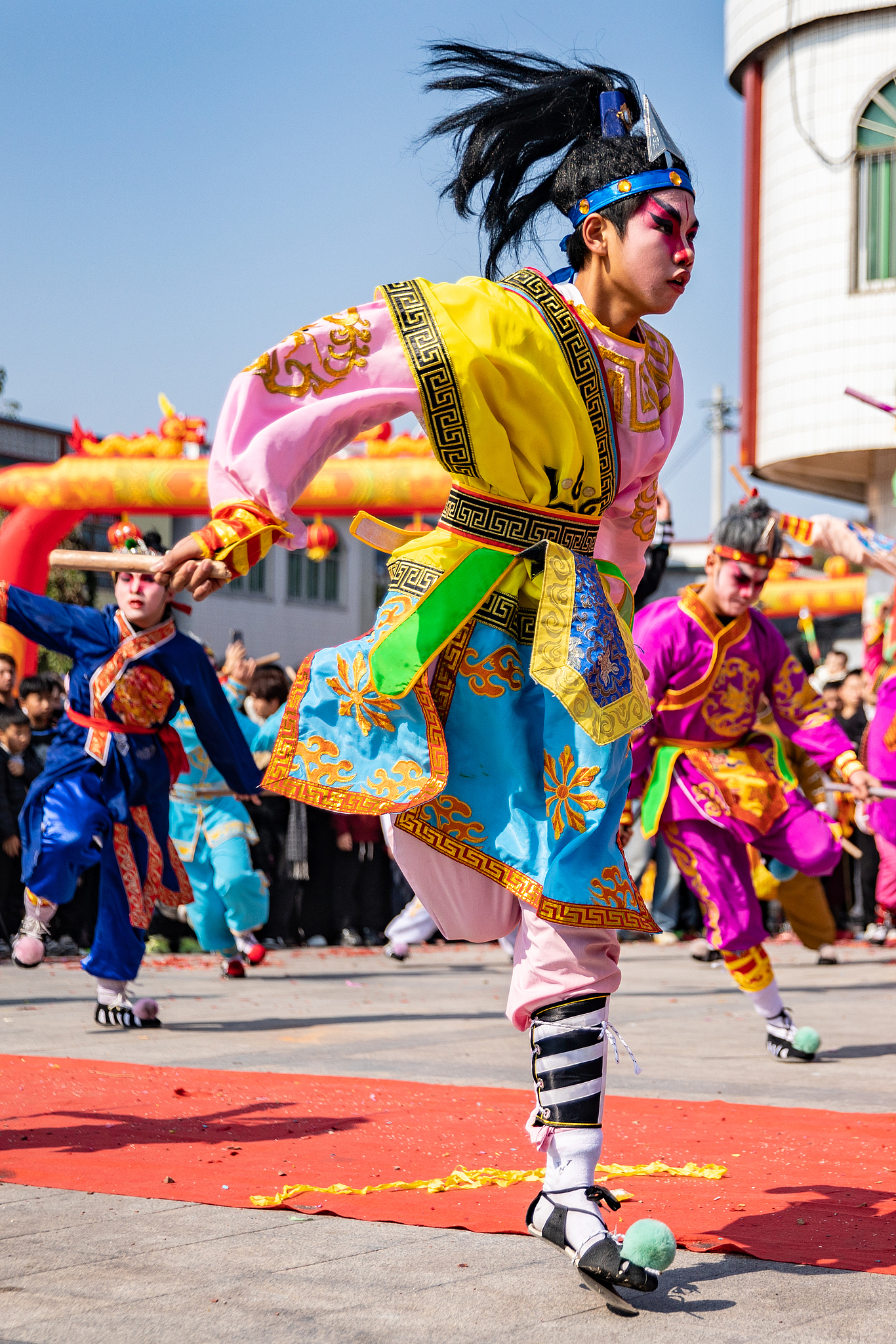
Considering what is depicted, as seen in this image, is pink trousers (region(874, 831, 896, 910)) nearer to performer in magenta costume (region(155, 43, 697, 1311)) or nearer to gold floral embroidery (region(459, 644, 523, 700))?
performer in magenta costume (region(155, 43, 697, 1311))

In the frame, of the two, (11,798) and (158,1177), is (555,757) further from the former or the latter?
(11,798)

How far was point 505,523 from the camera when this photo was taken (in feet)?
9.20

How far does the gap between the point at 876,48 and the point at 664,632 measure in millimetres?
13397

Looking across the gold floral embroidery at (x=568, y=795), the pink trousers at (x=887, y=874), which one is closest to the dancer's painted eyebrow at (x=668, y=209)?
the gold floral embroidery at (x=568, y=795)

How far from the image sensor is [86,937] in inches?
353

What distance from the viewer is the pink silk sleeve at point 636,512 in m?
3.03

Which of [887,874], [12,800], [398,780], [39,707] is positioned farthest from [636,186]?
[39,707]

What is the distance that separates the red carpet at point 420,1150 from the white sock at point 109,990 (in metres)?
1.10

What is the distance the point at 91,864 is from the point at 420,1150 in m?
2.80

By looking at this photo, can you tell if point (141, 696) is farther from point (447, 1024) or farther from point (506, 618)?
point (506, 618)

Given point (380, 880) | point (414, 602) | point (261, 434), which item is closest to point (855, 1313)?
point (414, 602)

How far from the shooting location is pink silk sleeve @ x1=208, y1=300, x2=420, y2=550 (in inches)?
110

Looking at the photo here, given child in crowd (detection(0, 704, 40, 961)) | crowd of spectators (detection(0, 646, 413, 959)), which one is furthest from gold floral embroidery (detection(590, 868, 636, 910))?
child in crowd (detection(0, 704, 40, 961))

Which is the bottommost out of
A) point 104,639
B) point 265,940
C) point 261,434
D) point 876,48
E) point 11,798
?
point 265,940
